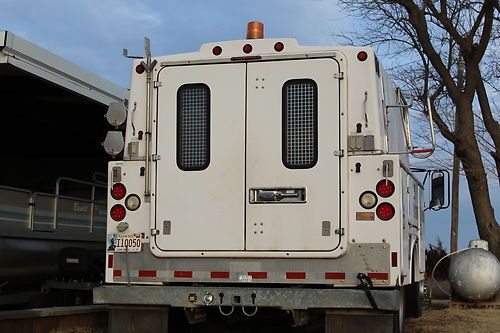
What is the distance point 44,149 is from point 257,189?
11.2 meters

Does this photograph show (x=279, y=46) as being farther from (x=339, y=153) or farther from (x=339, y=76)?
(x=339, y=153)

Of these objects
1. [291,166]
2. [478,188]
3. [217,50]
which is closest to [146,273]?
[291,166]

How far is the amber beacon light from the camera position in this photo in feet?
23.5

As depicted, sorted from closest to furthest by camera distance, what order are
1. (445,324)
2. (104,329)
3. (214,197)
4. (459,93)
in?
(214,197), (104,329), (445,324), (459,93)

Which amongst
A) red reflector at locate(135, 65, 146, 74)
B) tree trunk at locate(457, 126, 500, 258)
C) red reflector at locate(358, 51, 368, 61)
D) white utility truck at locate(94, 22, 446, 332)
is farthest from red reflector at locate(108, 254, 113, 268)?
tree trunk at locate(457, 126, 500, 258)

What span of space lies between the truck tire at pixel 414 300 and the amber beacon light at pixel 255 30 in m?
4.23

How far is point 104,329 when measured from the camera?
8.82 metres

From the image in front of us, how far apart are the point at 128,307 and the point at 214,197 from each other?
135 centimetres

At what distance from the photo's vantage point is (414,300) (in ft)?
32.5

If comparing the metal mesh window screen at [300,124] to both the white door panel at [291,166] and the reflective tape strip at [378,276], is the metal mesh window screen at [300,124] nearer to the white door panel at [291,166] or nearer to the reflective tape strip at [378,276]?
the white door panel at [291,166]

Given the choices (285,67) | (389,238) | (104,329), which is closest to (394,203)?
(389,238)

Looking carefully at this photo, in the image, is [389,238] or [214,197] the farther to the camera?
[214,197]

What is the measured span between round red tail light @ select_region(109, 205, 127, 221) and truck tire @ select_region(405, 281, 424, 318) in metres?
4.36

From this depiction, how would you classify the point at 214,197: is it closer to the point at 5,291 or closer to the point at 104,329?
the point at 104,329
